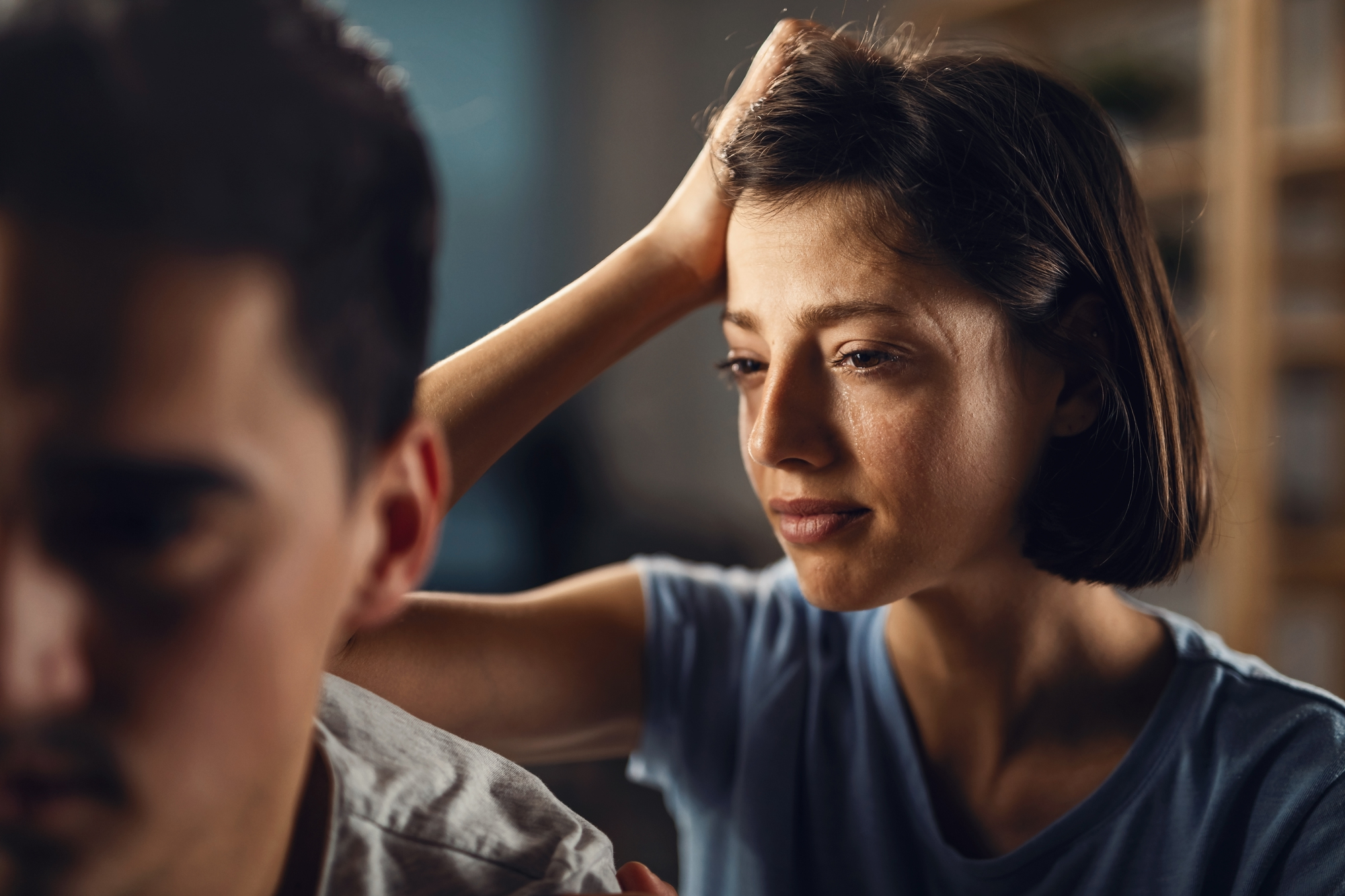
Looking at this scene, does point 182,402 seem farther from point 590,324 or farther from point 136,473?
point 590,324

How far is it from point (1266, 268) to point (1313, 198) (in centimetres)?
30

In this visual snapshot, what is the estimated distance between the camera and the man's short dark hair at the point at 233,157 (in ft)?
0.82

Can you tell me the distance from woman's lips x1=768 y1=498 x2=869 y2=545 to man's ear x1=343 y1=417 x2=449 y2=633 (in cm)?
27

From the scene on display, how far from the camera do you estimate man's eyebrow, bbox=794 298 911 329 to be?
0.53 meters

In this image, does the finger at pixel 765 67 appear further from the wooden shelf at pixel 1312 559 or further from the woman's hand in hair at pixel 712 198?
the wooden shelf at pixel 1312 559

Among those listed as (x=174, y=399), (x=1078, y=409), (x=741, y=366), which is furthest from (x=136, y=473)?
(x=1078, y=409)

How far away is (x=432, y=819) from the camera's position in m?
0.39

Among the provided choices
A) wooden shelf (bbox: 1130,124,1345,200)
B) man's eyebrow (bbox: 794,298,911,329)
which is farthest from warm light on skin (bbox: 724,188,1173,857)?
wooden shelf (bbox: 1130,124,1345,200)

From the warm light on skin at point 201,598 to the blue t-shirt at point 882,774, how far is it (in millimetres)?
442

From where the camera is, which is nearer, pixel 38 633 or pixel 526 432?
pixel 38 633

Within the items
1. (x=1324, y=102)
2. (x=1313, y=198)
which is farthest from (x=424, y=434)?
(x=1324, y=102)

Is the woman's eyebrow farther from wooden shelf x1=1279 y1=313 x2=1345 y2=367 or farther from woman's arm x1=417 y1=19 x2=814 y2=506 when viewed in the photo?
wooden shelf x1=1279 y1=313 x2=1345 y2=367

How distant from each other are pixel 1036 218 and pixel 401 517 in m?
0.40

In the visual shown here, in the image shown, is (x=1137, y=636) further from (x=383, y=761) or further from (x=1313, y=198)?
(x=1313, y=198)
